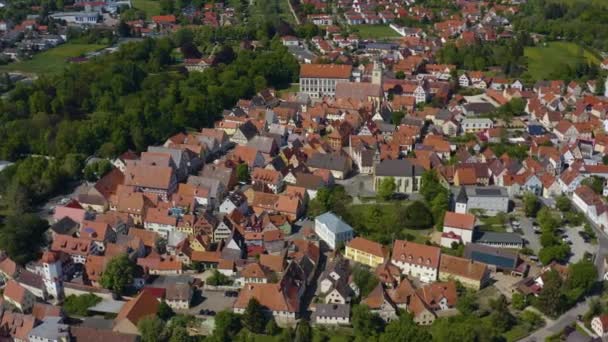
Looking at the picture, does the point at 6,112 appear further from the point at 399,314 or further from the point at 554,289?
the point at 554,289

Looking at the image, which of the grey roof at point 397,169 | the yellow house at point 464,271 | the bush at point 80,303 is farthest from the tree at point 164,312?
the grey roof at point 397,169

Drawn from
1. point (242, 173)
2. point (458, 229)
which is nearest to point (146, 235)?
point (242, 173)

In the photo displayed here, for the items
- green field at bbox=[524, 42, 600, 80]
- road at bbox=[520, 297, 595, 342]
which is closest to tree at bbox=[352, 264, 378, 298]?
road at bbox=[520, 297, 595, 342]

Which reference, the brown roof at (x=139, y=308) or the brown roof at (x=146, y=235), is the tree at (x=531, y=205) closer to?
the brown roof at (x=146, y=235)

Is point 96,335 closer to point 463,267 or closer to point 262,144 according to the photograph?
point 463,267

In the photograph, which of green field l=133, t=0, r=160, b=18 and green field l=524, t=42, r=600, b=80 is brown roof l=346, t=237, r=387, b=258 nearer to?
green field l=524, t=42, r=600, b=80

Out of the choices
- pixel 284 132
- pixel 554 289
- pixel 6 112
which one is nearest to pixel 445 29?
pixel 284 132
